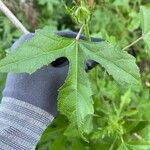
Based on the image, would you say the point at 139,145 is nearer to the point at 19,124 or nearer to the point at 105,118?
the point at 105,118

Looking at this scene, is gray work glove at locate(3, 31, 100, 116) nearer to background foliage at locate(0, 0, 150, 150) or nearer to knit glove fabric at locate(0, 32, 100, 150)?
knit glove fabric at locate(0, 32, 100, 150)

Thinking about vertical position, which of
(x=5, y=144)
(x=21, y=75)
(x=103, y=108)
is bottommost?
(x=103, y=108)

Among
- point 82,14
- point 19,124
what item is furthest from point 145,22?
point 19,124

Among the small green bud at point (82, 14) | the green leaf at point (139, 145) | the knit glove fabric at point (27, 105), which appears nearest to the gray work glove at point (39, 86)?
the knit glove fabric at point (27, 105)

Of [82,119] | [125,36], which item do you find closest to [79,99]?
[82,119]

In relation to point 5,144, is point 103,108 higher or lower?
lower

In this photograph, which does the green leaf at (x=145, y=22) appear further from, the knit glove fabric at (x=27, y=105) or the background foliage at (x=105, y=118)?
the knit glove fabric at (x=27, y=105)

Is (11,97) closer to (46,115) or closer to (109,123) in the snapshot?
(46,115)
